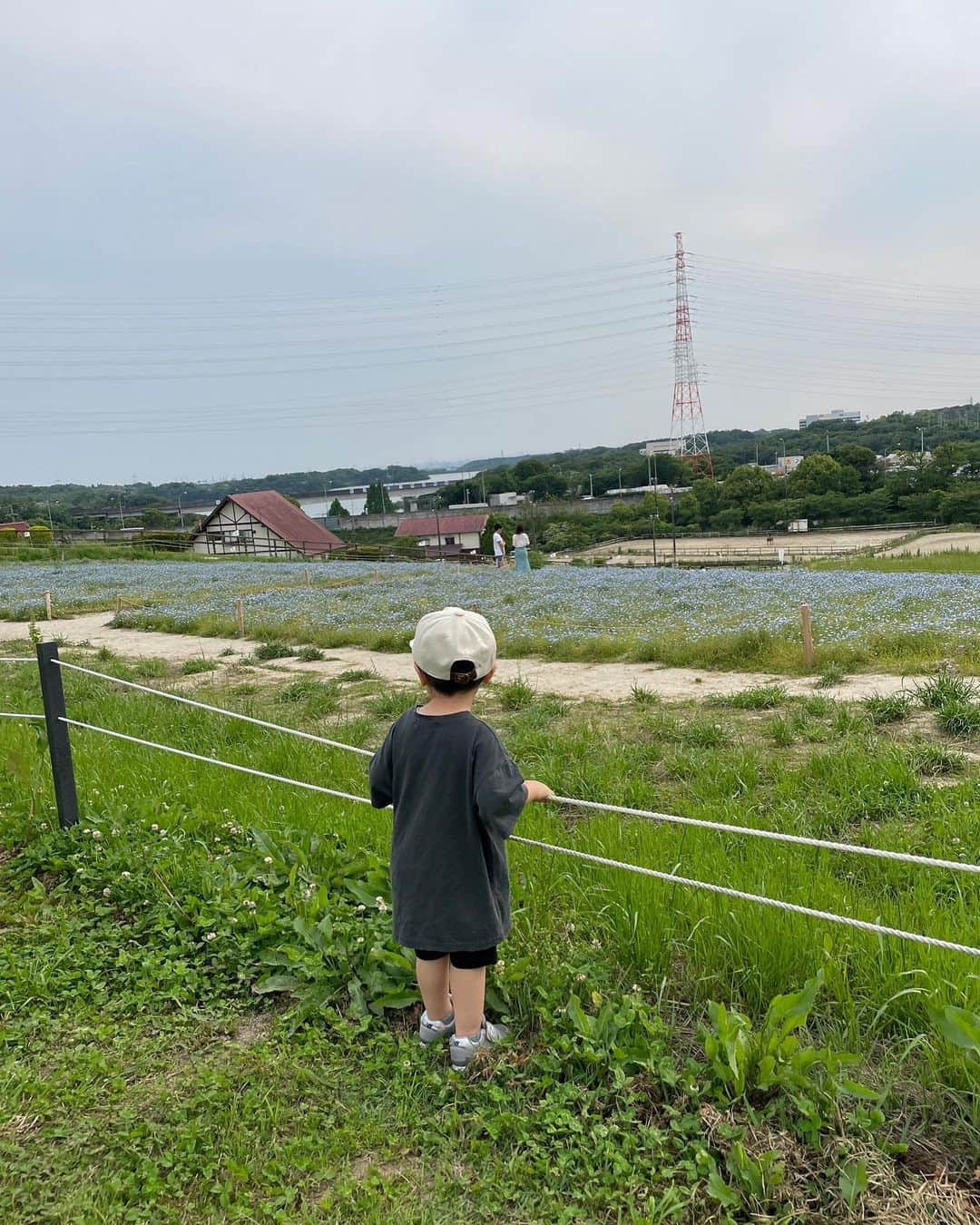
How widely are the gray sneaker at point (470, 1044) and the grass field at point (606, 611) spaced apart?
789cm

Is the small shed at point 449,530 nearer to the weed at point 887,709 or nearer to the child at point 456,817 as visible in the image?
the weed at point 887,709

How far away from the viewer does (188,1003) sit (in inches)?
146

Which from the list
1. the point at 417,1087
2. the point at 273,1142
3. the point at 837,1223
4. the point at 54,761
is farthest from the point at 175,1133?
the point at 54,761

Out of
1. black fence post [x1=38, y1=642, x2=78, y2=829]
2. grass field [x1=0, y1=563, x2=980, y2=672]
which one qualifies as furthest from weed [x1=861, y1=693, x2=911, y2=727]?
black fence post [x1=38, y1=642, x2=78, y2=829]

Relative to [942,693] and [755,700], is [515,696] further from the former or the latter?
[942,693]

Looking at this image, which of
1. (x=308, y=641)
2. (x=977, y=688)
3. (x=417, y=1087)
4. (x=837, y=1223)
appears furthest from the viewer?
(x=308, y=641)

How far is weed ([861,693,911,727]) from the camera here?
24.6 feet

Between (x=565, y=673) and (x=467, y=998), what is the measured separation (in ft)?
28.6

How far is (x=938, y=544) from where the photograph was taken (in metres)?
52.3

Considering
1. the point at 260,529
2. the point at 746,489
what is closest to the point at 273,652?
the point at 260,529

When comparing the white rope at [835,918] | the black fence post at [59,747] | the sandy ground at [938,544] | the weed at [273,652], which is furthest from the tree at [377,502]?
the white rope at [835,918]

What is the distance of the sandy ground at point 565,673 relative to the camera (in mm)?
9742

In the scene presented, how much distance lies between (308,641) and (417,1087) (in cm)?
1304

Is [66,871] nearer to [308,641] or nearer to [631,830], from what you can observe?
[631,830]
